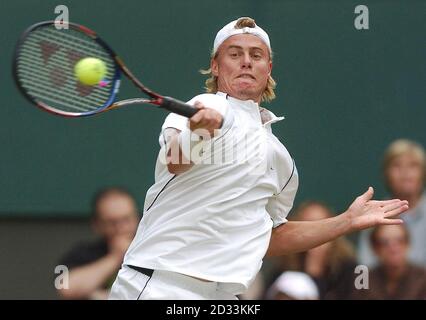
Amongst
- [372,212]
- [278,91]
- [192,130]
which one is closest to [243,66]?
[192,130]

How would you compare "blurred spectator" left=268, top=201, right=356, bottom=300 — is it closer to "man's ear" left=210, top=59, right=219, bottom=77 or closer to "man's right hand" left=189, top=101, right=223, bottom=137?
"man's ear" left=210, top=59, right=219, bottom=77

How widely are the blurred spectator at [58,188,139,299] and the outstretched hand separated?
193 centimetres

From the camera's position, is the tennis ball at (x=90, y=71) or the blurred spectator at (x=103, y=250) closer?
the tennis ball at (x=90, y=71)

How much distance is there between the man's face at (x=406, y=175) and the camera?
24.1 ft

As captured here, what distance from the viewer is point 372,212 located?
5.27m

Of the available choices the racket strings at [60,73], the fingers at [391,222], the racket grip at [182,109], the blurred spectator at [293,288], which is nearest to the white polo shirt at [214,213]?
the racket grip at [182,109]

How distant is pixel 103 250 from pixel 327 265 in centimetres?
128

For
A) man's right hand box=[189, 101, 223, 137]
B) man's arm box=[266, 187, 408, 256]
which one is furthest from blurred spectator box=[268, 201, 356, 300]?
man's right hand box=[189, 101, 223, 137]

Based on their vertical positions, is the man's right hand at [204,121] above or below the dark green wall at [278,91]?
below

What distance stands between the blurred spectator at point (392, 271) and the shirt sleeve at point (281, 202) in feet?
6.63

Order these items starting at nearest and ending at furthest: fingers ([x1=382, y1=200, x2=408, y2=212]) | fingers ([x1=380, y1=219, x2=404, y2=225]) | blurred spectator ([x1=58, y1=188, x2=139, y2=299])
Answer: fingers ([x1=380, y1=219, x2=404, y2=225])
fingers ([x1=382, y1=200, x2=408, y2=212])
blurred spectator ([x1=58, y1=188, x2=139, y2=299])

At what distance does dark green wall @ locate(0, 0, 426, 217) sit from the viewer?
7660mm

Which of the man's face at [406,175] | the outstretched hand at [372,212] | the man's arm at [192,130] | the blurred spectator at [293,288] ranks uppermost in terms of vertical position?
the man's face at [406,175]

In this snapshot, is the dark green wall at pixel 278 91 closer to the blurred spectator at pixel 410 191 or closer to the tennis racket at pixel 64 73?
the blurred spectator at pixel 410 191
